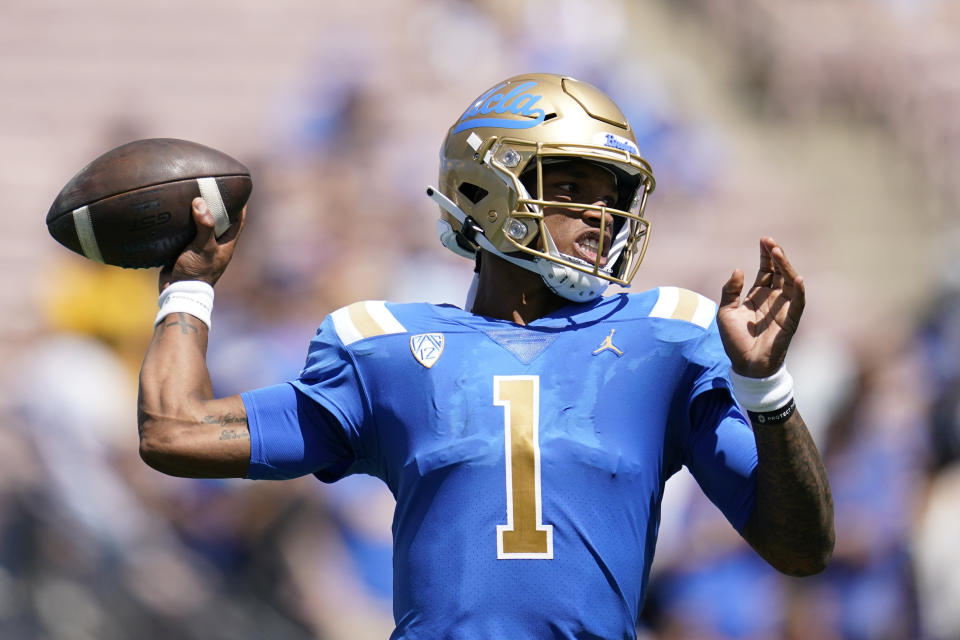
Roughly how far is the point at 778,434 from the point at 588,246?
58 cm

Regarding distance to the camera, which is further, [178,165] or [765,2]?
[765,2]

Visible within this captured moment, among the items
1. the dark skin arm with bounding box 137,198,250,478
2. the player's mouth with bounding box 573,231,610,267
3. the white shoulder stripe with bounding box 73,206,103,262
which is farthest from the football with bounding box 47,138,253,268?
the player's mouth with bounding box 573,231,610,267

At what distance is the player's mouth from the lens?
2.44 metres

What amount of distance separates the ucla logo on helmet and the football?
51cm

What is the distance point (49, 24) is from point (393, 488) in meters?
5.23

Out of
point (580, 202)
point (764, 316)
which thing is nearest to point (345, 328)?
point (580, 202)

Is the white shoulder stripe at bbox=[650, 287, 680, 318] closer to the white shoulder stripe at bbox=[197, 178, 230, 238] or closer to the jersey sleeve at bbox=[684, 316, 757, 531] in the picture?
the jersey sleeve at bbox=[684, 316, 757, 531]

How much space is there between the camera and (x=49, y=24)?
6.67 meters

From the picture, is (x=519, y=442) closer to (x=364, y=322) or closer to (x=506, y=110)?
(x=364, y=322)

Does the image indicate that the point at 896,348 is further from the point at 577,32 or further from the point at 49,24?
the point at 49,24

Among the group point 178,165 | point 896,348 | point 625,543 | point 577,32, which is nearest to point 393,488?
point 625,543

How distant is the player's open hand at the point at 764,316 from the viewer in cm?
207

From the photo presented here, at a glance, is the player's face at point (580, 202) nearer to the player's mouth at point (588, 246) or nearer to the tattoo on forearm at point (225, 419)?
the player's mouth at point (588, 246)

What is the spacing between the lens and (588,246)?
8.04 ft
